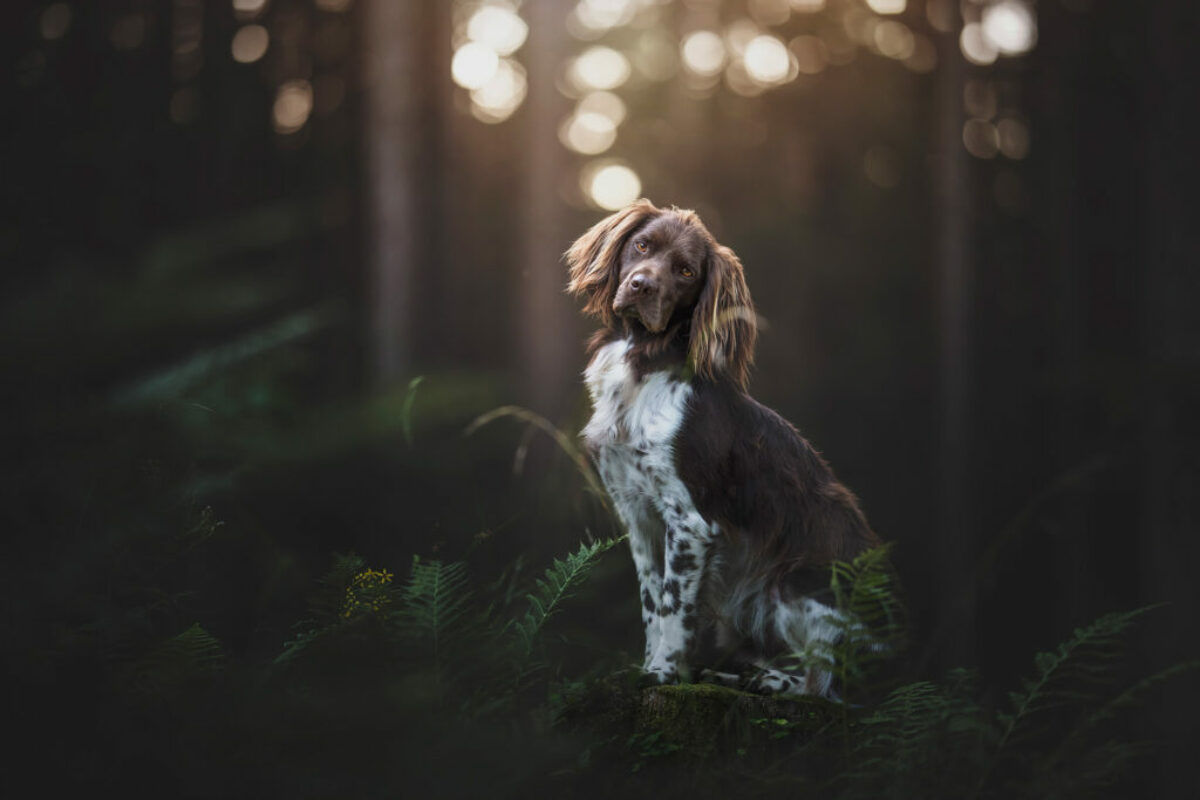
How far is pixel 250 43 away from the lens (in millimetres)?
2150

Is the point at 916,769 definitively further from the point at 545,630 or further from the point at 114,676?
the point at 114,676

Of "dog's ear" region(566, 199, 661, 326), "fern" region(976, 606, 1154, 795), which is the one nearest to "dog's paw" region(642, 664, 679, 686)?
"fern" region(976, 606, 1154, 795)

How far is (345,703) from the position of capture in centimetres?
85

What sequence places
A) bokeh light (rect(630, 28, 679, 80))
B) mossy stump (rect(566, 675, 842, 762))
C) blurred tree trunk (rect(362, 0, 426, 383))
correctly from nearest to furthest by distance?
mossy stump (rect(566, 675, 842, 762)) → blurred tree trunk (rect(362, 0, 426, 383)) → bokeh light (rect(630, 28, 679, 80))

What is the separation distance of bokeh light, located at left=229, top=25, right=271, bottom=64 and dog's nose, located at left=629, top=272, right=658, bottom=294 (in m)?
1.38

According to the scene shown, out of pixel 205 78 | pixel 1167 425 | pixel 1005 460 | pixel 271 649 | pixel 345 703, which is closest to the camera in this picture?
pixel 345 703

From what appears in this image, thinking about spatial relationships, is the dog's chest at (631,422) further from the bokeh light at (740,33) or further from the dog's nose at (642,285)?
the bokeh light at (740,33)

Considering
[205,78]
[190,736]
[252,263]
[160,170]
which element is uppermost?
[205,78]

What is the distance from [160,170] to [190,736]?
32.6 inches

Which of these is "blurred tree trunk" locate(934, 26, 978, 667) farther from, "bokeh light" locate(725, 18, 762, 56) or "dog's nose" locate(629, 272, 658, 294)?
"dog's nose" locate(629, 272, 658, 294)

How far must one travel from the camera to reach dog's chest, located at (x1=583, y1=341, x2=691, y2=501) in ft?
10.7

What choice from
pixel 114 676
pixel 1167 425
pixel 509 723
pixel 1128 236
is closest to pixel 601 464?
pixel 509 723

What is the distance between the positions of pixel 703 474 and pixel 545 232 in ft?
25.1

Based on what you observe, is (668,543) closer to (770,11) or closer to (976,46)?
(976,46)
